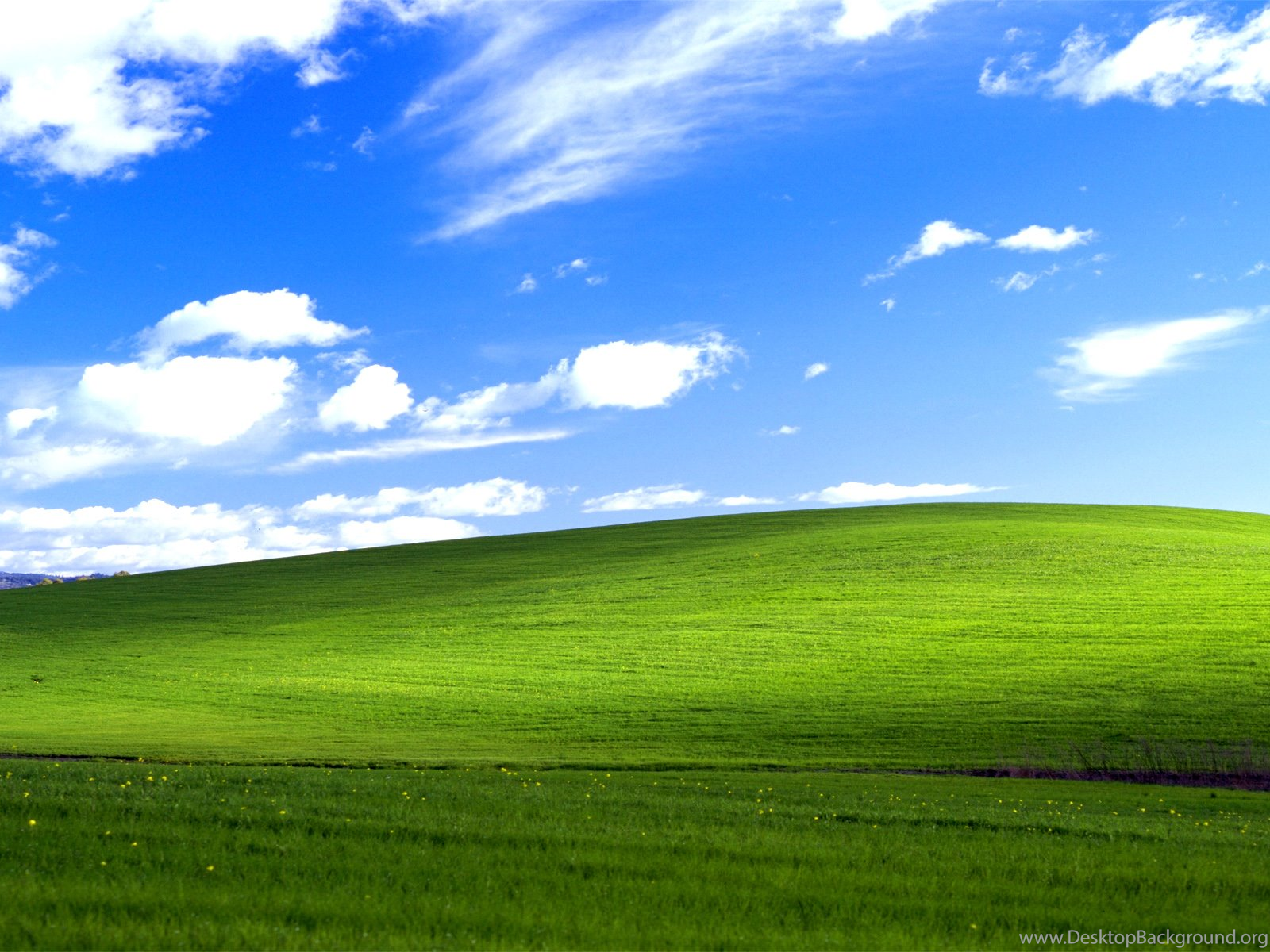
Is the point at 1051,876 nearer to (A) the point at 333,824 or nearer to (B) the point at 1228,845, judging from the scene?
(B) the point at 1228,845

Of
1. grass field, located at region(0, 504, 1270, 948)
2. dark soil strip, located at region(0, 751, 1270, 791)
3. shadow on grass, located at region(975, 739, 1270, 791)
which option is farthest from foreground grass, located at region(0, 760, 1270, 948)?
shadow on grass, located at region(975, 739, 1270, 791)

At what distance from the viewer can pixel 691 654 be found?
36.4m

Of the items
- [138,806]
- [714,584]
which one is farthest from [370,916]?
[714,584]

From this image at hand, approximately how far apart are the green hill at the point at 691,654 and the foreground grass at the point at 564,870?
10886 millimetres

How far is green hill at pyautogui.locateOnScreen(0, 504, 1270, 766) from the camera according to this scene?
25516 millimetres

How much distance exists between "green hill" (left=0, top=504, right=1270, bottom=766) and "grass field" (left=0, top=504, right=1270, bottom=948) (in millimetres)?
224

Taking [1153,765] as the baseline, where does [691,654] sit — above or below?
above

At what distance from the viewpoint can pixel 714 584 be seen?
49094 mm

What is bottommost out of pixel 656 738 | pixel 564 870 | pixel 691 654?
pixel 656 738

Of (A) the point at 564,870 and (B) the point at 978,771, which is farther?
(B) the point at 978,771

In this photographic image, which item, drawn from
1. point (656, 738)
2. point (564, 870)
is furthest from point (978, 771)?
point (564, 870)

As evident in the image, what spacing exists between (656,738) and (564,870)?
18045 millimetres

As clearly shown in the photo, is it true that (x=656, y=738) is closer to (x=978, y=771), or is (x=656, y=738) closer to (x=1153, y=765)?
(x=978, y=771)

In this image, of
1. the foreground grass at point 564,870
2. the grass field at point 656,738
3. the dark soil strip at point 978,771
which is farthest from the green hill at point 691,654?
the foreground grass at point 564,870
